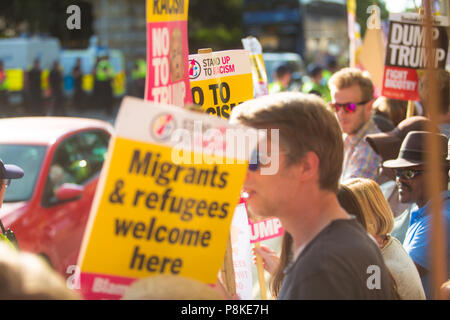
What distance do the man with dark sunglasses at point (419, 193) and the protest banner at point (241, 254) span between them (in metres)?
0.66

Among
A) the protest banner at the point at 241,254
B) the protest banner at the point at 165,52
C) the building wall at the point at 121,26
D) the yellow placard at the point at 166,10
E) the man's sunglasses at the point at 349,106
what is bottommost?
the protest banner at the point at 241,254

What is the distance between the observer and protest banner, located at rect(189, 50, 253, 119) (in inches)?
118

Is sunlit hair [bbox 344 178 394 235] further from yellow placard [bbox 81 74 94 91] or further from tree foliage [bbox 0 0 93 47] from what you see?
tree foliage [bbox 0 0 93 47]

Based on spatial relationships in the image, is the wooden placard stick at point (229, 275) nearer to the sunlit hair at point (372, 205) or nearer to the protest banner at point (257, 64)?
the sunlit hair at point (372, 205)

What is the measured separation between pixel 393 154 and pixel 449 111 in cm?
38

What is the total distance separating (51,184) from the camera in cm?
573

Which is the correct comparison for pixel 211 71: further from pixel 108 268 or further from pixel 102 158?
pixel 102 158

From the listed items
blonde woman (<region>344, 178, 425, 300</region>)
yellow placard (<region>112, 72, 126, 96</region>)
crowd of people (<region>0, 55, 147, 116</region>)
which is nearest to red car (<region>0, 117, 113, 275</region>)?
blonde woman (<region>344, 178, 425, 300</region>)

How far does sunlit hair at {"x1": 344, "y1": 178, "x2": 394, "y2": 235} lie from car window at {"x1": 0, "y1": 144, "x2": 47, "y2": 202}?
3.56 metres

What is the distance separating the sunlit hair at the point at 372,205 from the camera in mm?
2445

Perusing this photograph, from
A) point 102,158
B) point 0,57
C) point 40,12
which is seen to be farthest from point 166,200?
point 40,12

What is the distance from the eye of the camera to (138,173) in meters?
1.59

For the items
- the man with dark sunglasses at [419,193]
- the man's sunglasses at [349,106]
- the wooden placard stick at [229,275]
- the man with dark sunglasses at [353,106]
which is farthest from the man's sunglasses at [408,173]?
the man's sunglasses at [349,106]

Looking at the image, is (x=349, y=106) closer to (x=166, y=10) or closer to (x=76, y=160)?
(x=166, y=10)
